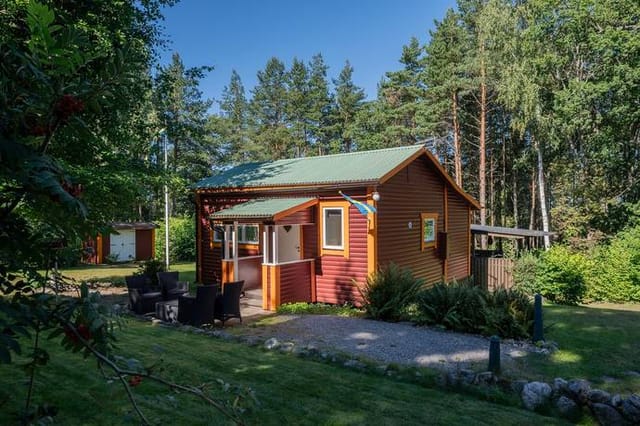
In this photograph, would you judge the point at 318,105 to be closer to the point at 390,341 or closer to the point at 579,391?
the point at 390,341

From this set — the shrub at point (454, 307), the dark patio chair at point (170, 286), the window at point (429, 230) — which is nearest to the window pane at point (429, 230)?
the window at point (429, 230)

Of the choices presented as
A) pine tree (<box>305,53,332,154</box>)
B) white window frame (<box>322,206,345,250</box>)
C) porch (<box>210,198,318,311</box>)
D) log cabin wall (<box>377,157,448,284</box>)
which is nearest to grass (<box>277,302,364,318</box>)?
porch (<box>210,198,318,311</box>)

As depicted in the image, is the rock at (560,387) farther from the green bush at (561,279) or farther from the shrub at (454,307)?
the green bush at (561,279)

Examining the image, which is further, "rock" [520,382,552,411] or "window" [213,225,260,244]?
"window" [213,225,260,244]

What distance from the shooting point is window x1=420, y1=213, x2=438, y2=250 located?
14367 millimetres

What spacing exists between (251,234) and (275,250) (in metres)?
3.07

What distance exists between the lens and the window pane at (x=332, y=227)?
1225cm

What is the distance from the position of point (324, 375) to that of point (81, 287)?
457cm

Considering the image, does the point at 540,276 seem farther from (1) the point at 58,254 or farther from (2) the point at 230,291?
(1) the point at 58,254

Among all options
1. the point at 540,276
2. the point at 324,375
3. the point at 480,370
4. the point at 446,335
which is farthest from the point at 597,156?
the point at 324,375

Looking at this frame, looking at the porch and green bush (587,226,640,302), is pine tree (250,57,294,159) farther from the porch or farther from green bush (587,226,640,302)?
green bush (587,226,640,302)

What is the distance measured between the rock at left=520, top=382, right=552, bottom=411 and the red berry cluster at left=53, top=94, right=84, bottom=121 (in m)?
5.56

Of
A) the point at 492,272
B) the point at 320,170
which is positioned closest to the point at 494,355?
the point at 320,170

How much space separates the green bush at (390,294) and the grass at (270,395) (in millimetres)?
3867
